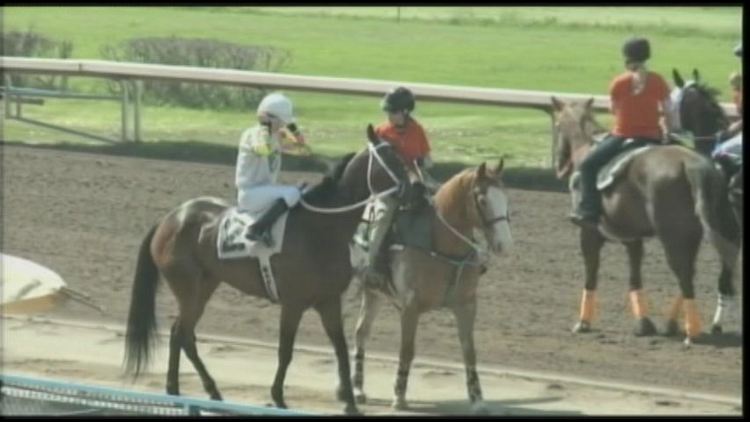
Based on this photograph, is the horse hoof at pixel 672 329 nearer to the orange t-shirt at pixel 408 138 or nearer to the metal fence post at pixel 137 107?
the orange t-shirt at pixel 408 138

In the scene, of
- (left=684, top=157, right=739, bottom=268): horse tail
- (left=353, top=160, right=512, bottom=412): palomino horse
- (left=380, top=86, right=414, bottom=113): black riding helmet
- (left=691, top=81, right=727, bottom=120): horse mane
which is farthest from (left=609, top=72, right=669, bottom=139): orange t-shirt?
(left=353, top=160, right=512, bottom=412): palomino horse

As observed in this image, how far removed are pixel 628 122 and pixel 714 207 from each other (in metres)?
1.15

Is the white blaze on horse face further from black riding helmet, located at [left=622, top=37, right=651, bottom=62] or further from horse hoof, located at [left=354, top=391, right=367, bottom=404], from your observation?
black riding helmet, located at [left=622, top=37, right=651, bottom=62]

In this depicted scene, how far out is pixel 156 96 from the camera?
25.8 meters

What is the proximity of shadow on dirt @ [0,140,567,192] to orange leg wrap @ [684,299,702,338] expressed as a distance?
5.07m

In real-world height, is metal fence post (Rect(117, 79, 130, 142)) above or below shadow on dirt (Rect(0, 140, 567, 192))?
above

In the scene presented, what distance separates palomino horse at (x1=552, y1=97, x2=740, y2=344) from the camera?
14328 mm

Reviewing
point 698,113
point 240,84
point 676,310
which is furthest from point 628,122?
point 240,84

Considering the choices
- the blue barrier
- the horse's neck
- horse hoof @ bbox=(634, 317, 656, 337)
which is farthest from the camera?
horse hoof @ bbox=(634, 317, 656, 337)

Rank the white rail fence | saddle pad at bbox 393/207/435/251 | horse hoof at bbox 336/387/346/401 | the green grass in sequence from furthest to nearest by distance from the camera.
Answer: the green grass → the white rail fence → saddle pad at bbox 393/207/435/251 → horse hoof at bbox 336/387/346/401

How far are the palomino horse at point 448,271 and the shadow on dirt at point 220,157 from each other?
6.79m

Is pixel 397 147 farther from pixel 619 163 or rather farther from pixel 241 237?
pixel 619 163

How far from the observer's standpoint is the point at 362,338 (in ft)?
42.9

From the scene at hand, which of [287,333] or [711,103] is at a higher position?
[711,103]
